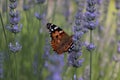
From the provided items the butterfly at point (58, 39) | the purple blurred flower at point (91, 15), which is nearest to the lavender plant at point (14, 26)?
the butterfly at point (58, 39)

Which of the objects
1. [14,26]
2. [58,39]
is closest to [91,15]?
[58,39]

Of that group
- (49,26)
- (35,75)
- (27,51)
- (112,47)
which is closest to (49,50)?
(35,75)

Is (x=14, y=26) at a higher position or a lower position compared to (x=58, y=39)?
higher

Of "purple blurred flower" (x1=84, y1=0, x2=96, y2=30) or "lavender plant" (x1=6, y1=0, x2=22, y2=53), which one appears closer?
"lavender plant" (x1=6, y1=0, x2=22, y2=53)

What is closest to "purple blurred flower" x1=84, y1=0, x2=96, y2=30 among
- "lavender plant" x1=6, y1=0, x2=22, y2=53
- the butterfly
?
the butterfly

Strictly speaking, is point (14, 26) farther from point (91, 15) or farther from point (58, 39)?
point (91, 15)

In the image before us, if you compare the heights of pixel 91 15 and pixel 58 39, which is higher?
pixel 91 15

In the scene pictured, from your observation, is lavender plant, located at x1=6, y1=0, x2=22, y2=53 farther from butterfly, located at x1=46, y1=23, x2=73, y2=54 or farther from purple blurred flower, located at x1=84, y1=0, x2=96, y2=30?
purple blurred flower, located at x1=84, y1=0, x2=96, y2=30

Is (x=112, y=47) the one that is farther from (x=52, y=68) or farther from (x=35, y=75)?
(x=52, y=68)

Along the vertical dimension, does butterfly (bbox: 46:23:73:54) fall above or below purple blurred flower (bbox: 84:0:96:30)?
below
